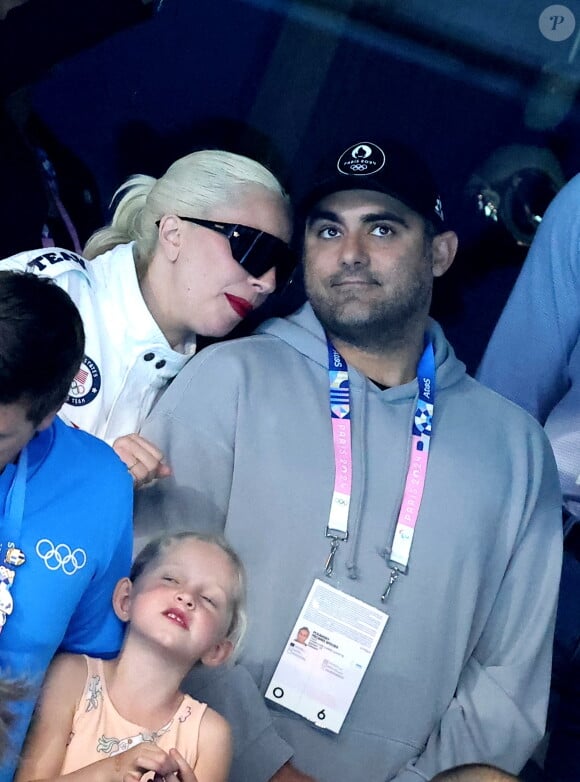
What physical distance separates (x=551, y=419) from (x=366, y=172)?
1.49ft

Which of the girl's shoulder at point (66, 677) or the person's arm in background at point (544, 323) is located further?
the person's arm in background at point (544, 323)

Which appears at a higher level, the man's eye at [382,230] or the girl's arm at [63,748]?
the man's eye at [382,230]

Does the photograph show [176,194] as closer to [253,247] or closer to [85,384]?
[253,247]

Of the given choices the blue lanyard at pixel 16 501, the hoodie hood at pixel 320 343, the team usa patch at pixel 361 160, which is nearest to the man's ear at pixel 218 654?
the blue lanyard at pixel 16 501

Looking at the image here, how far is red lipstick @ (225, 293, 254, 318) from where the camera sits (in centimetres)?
128

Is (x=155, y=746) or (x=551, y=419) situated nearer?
(x=155, y=746)

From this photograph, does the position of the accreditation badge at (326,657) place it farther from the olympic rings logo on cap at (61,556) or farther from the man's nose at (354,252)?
the man's nose at (354,252)

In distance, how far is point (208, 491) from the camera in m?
1.21

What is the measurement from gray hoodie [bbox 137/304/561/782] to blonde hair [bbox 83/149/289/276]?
18 cm

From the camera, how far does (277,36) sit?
1475mm

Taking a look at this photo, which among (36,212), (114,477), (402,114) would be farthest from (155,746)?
(402,114)

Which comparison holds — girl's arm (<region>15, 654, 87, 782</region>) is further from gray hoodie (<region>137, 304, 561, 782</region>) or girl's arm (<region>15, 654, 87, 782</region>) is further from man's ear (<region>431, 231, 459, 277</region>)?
man's ear (<region>431, 231, 459, 277</region>)

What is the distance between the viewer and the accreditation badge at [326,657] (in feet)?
3.84

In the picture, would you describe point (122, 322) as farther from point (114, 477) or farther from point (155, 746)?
point (155, 746)
